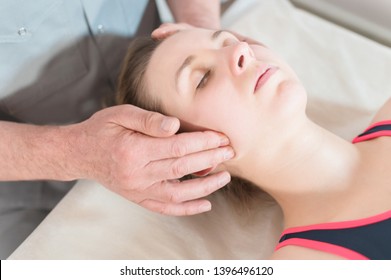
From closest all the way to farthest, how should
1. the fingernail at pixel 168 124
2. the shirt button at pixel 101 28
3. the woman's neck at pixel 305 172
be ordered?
1. the fingernail at pixel 168 124
2. the woman's neck at pixel 305 172
3. the shirt button at pixel 101 28

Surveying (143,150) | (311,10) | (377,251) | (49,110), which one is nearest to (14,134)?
(49,110)

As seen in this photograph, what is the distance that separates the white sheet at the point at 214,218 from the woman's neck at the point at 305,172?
6.2 inches

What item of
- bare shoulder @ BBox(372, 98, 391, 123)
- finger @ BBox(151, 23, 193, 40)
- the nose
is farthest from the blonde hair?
bare shoulder @ BBox(372, 98, 391, 123)

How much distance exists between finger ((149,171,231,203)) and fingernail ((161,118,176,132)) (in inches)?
5.5

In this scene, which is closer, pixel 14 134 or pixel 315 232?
pixel 315 232

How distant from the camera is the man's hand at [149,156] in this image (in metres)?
0.96

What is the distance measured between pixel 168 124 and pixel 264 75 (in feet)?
0.78

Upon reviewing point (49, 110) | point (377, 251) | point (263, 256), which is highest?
point (49, 110)

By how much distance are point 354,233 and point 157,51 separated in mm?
598

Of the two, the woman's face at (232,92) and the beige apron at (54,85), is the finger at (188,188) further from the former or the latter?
the beige apron at (54,85)

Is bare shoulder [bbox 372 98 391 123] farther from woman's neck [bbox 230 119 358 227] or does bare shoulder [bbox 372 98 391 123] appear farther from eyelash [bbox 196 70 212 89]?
eyelash [bbox 196 70 212 89]

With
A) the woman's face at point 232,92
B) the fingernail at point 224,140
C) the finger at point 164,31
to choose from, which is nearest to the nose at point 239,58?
the woman's face at point 232,92
